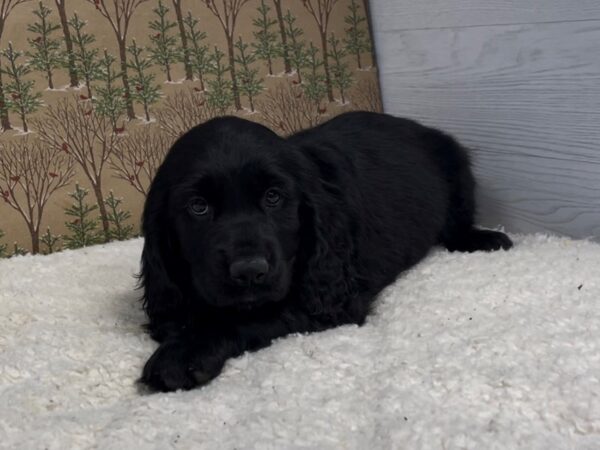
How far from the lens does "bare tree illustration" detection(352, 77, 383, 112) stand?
316cm

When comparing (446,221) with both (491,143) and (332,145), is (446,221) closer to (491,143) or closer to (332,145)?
(491,143)

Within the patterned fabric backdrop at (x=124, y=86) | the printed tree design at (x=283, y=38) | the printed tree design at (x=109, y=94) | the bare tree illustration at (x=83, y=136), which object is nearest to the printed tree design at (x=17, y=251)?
the patterned fabric backdrop at (x=124, y=86)

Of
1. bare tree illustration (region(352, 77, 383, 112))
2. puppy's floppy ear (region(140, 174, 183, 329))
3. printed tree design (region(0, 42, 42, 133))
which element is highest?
printed tree design (region(0, 42, 42, 133))

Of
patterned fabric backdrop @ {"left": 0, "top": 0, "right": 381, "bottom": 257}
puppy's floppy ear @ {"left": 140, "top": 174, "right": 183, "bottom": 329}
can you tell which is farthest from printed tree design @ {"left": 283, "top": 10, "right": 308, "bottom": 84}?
puppy's floppy ear @ {"left": 140, "top": 174, "right": 183, "bottom": 329}

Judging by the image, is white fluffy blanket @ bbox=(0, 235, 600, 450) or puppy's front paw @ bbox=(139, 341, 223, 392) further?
puppy's front paw @ bbox=(139, 341, 223, 392)

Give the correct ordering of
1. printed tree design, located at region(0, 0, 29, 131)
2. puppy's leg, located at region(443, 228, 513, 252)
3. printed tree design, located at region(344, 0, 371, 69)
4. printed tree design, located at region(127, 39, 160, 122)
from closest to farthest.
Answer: puppy's leg, located at region(443, 228, 513, 252), printed tree design, located at region(0, 0, 29, 131), printed tree design, located at region(127, 39, 160, 122), printed tree design, located at region(344, 0, 371, 69)

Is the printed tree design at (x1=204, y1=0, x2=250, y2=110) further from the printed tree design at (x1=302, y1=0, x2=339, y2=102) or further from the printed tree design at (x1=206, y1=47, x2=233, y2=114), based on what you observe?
the printed tree design at (x1=302, y1=0, x2=339, y2=102)

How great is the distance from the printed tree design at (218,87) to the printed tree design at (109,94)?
14.0 inches

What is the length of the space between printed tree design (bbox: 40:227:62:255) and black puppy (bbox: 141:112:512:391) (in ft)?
3.46

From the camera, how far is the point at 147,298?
1.75 m

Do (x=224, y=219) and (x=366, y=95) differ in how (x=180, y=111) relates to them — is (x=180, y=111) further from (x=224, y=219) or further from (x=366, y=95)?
(x=224, y=219)

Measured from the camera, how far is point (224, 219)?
1590mm

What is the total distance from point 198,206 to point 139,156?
1.28m

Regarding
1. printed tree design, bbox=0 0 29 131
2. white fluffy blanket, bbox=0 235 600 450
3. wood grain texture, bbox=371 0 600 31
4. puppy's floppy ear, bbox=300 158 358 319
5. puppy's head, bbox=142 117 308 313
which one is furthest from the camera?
printed tree design, bbox=0 0 29 131
